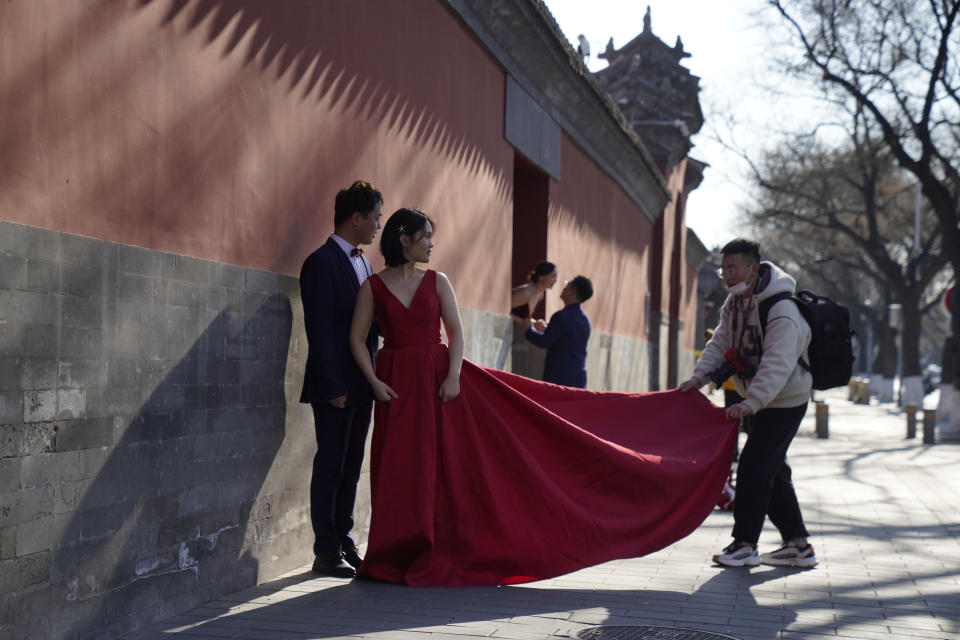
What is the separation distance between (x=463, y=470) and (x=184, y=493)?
157 centimetres

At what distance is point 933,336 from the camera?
325 feet

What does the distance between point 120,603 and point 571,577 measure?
104 inches

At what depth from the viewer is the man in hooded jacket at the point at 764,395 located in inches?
249

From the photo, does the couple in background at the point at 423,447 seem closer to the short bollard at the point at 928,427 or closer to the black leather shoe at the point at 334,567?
the black leather shoe at the point at 334,567

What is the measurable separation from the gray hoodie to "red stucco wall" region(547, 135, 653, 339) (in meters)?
5.05

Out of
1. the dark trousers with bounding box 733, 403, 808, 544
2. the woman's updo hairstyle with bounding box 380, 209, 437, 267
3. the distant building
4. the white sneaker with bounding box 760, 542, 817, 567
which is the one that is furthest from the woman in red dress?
the distant building

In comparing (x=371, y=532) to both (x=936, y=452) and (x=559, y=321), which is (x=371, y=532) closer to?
(x=559, y=321)

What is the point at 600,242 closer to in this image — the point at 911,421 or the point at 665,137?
the point at 665,137

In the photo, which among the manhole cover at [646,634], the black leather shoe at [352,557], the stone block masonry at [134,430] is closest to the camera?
the stone block masonry at [134,430]

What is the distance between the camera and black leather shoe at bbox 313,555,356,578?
5.84m

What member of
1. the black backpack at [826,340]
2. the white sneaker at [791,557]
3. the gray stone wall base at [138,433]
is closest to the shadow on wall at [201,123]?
the gray stone wall base at [138,433]

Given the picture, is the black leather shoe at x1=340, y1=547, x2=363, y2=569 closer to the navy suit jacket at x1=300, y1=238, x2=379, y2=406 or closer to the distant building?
the navy suit jacket at x1=300, y1=238, x2=379, y2=406

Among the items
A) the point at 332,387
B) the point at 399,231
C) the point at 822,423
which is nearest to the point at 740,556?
the point at 332,387

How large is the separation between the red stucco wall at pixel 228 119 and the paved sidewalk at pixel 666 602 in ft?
5.27
